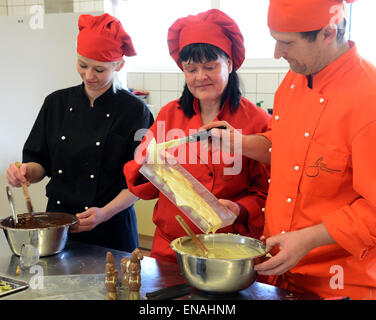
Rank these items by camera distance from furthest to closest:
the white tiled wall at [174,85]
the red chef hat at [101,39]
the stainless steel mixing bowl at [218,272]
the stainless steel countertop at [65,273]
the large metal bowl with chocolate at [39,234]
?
the white tiled wall at [174,85] < the red chef hat at [101,39] < the large metal bowl with chocolate at [39,234] < the stainless steel countertop at [65,273] < the stainless steel mixing bowl at [218,272]

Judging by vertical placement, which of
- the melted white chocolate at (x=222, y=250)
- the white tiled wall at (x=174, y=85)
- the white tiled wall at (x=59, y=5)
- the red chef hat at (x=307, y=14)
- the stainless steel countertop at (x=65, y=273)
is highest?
the white tiled wall at (x=59, y=5)

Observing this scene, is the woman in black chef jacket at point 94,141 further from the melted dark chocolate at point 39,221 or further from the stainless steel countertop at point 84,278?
the stainless steel countertop at point 84,278

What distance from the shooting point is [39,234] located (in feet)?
4.73

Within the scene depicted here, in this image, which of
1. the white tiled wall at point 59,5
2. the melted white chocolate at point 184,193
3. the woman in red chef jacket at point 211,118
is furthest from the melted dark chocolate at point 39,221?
the white tiled wall at point 59,5

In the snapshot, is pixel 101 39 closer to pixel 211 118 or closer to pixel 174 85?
pixel 211 118

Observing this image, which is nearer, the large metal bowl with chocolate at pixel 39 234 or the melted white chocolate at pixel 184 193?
the melted white chocolate at pixel 184 193

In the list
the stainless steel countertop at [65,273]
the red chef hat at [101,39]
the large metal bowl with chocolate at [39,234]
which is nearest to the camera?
the stainless steel countertop at [65,273]

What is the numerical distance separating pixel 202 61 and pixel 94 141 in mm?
633

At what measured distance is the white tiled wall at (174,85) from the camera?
3.62 metres

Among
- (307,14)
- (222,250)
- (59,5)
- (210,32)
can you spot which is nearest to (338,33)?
(307,14)

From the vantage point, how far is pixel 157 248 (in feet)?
5.33

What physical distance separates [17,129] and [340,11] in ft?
9.78
